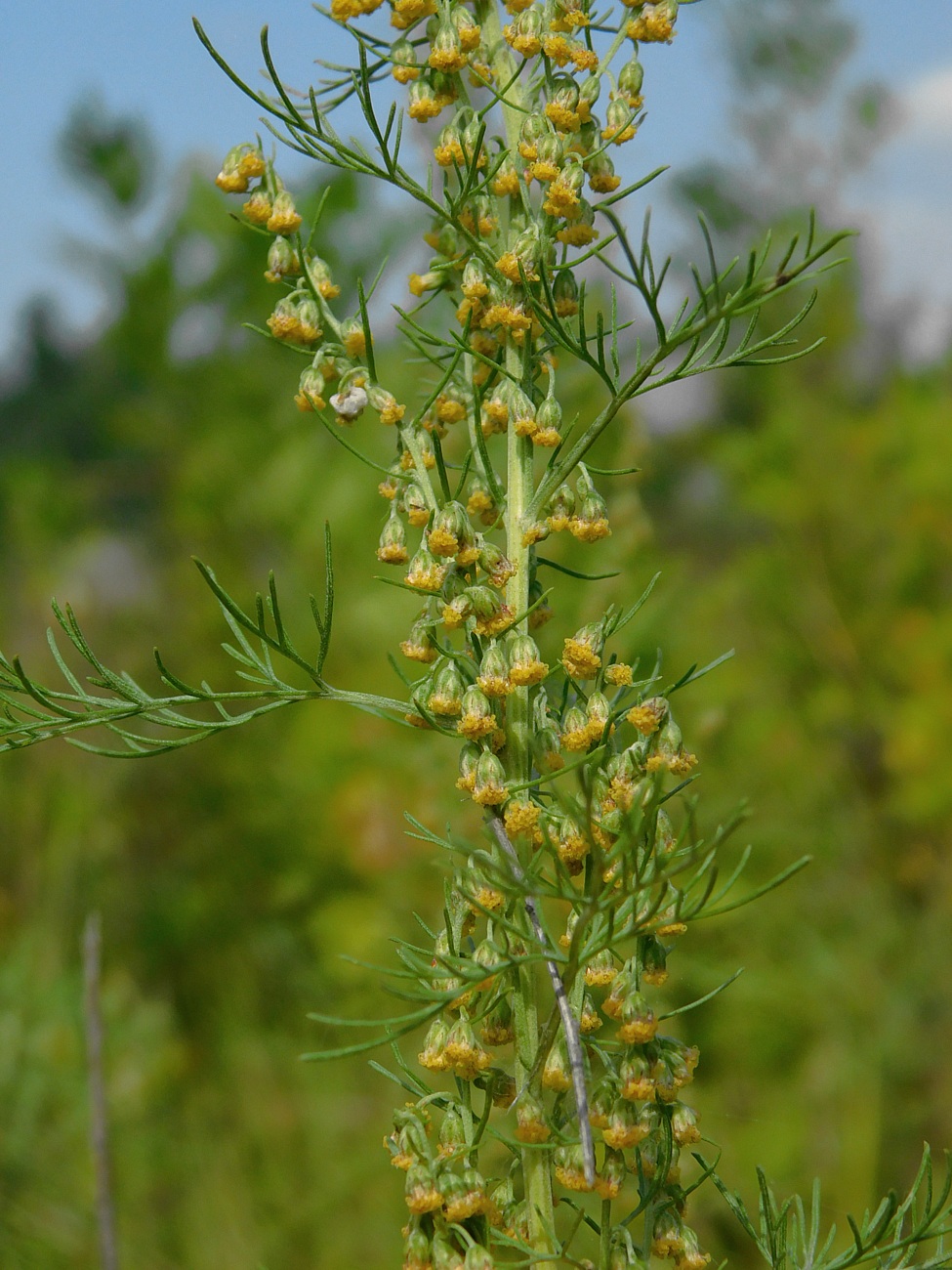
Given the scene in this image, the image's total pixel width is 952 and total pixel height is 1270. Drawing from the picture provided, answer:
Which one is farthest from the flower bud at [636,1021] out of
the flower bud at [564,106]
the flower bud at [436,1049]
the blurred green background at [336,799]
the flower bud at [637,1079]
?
the blurred green background at [336,799]

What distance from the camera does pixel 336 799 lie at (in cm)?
393

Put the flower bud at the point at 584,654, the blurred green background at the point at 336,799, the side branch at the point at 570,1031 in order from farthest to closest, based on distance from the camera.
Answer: the blurred green background at the point at 336,799 < the flower bud at the point at 584,654 < the side branch at the point at 570,1031

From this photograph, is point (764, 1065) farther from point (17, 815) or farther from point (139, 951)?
point (17, 815)

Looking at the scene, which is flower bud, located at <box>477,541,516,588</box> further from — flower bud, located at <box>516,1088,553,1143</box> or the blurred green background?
the blurred green background

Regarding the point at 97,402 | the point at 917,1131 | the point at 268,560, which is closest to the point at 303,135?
the point at 917,1131

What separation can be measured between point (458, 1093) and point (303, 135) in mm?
667

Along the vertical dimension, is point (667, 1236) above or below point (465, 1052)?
below

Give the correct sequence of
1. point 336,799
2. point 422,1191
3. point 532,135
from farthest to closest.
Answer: point 336,799 → point 532,135 → point 422,1191

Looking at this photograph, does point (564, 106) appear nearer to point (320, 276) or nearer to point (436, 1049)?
point (320, 276)

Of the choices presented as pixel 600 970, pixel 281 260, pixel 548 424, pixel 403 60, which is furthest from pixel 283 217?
pixel 600 970

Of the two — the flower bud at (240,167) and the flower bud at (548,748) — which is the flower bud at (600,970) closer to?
the flower bud at (548,748)

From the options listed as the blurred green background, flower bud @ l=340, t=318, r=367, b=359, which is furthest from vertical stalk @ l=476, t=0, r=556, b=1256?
the blurred green background

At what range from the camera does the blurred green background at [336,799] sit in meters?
2.70

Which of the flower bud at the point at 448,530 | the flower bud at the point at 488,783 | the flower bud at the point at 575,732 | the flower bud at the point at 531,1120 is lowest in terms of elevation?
the flower bud at the point at 531,1120
